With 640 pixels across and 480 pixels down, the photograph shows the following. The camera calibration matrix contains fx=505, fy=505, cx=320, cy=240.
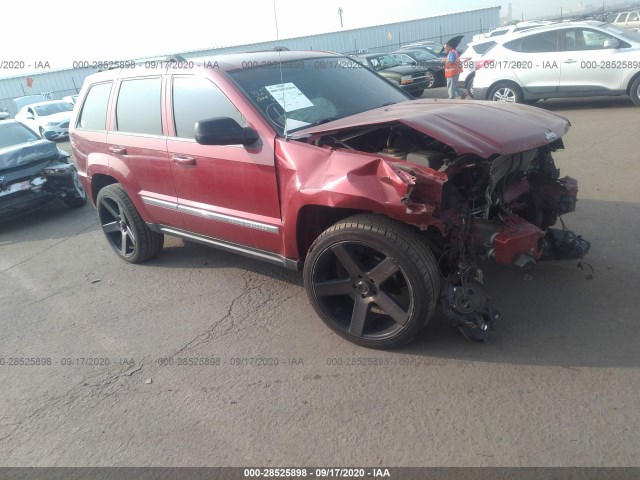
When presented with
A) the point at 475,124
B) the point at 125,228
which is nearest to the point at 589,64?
the point at 475,124

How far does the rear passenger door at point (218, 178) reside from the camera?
3596mm

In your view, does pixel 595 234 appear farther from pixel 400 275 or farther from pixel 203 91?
pixel 203 91

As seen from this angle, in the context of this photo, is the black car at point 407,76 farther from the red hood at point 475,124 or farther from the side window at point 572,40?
the red hood at point 475,124

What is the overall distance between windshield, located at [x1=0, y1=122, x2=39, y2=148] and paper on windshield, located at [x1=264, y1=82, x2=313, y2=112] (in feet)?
18.1

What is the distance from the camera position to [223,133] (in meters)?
3.36

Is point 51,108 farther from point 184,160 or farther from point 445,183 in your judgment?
point 445,183

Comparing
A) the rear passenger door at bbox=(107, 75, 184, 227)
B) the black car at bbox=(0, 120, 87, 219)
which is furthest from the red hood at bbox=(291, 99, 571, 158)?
the black car at bbox=(0, 120, 87, 219)

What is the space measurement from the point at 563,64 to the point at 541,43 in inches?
26.7

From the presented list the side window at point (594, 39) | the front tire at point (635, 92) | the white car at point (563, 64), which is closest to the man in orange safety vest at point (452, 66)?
the white car at point (563, 64)

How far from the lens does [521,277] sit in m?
3.99

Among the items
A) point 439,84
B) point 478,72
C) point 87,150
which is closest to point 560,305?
point 87,150

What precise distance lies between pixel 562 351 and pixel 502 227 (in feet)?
2.73

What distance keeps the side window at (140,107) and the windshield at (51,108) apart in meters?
16.7

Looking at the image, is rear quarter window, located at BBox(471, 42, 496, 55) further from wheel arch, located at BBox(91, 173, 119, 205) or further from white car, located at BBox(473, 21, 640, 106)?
wheel arch, located at BBox(91, 173, 119, 205)
